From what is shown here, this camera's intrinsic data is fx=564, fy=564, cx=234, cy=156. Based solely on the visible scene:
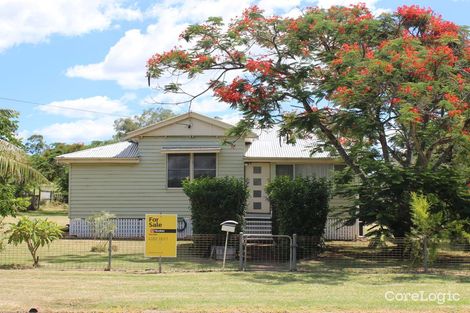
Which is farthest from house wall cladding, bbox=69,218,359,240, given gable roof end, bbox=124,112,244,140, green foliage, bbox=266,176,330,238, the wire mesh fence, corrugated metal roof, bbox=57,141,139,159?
green foliage, bbox=266,176,330,238

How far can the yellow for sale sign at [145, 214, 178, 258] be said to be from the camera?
1390 cm

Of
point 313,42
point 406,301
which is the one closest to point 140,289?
point 406,301

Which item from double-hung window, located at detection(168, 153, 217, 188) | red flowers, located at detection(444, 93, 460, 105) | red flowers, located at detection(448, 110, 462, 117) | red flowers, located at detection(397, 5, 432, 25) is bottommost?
Answer: double-hung window, located at detection(168, 153, 217, 188)

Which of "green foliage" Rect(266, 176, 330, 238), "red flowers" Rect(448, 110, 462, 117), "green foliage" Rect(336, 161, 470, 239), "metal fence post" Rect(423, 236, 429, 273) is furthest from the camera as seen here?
"green foliage" Rect(266, 176, 330, 238)

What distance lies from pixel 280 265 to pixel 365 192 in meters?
3.53

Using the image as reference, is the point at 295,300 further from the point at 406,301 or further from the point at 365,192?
the point at 365,192

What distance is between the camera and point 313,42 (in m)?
17.3

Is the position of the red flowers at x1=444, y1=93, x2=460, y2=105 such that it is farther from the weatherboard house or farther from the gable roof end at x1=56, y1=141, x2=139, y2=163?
the gable roof end at x1=56, y1=141, x2=139, y2=163

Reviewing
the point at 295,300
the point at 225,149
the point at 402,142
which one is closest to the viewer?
the point at 295,300

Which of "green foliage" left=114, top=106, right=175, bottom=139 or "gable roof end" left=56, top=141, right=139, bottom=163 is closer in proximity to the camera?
"gable roof end" left=56, top=141, right=139, bottom=163

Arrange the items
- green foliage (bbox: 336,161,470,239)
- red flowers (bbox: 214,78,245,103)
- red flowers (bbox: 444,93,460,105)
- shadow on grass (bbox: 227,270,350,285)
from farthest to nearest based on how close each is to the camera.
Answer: red flowers (bbox: 214,78,245,103) → green foliage (bbox: 336,161,470,239) → red flowers (bbox: 444,93,460,105) → shadow on grass (bbox: 227,270,350,285)

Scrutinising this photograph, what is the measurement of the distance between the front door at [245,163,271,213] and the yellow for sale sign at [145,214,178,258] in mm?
9350

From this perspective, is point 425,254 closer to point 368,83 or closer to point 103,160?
point 368,83

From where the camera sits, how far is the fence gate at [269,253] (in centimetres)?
1440
